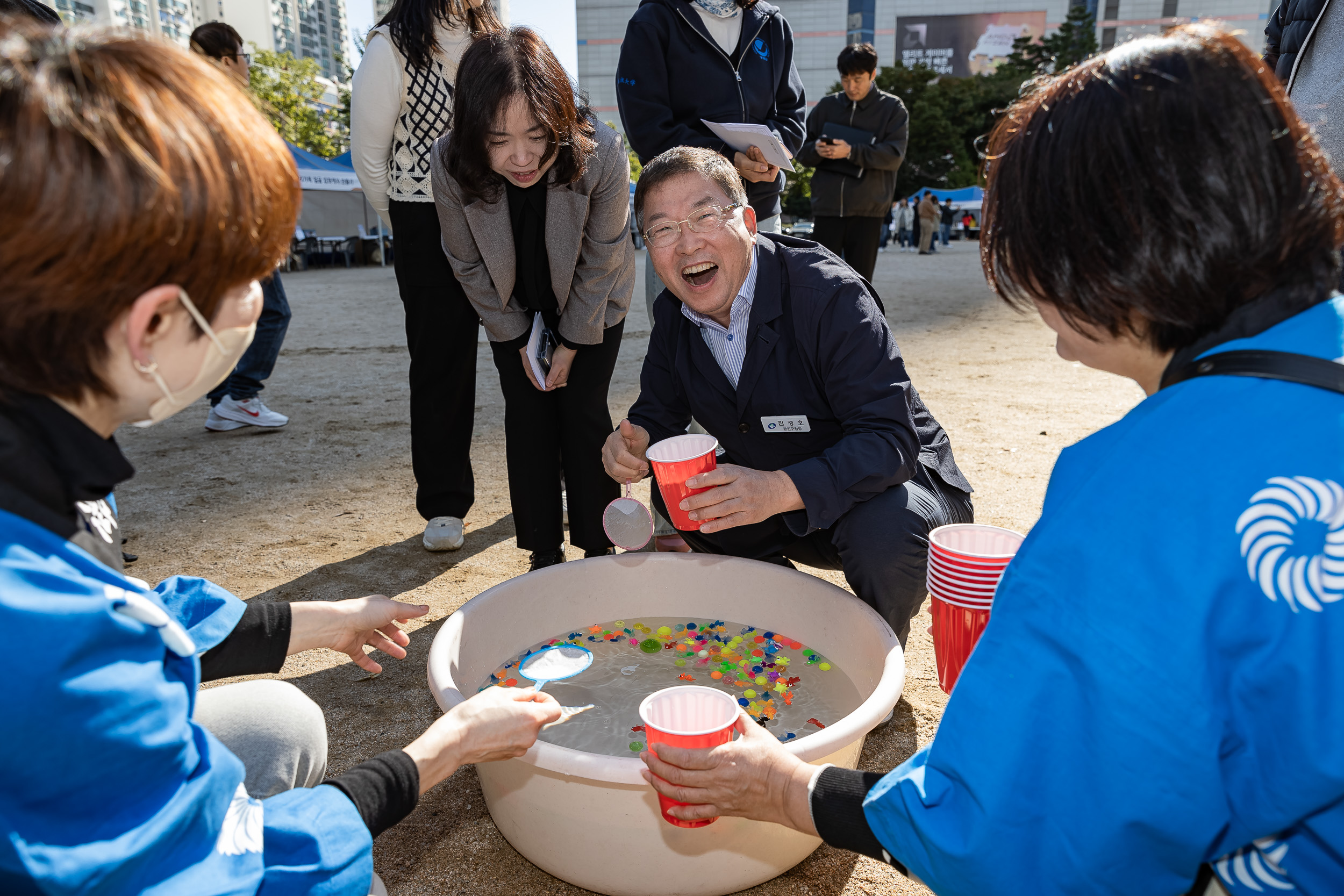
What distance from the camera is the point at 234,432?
445cm

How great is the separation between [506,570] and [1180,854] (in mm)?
2285

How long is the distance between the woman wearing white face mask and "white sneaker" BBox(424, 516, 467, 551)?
6.57 ft

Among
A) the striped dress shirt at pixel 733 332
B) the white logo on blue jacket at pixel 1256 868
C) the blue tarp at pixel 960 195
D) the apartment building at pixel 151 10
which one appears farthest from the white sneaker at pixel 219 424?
the apartment building at pixel 151 10

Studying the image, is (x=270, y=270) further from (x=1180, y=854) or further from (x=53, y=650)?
(x=1180, y=854)

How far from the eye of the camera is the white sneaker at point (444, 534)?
9.69ft

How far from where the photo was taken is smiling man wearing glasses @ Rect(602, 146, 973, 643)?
6.14 feet

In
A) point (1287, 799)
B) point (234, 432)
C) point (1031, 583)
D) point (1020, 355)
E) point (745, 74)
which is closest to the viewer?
point (1287, 799)

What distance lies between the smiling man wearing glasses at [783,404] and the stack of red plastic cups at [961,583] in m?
0.35

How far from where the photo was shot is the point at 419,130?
273 cm

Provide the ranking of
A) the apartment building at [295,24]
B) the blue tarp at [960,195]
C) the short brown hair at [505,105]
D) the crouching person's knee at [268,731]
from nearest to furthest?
the crouching person's knee at [268,731]
the short brown hair at [505,105]
the blue tarp at [960,195]
the apartment building at [295,24]

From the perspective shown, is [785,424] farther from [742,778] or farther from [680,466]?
[742,778]

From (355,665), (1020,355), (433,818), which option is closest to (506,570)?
(355,665)

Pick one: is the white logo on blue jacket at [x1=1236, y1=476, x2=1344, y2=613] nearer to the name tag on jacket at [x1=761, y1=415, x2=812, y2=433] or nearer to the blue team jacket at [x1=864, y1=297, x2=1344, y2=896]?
the blue team jacket at [x1=864, y1=297, x2=1344, y2=896]

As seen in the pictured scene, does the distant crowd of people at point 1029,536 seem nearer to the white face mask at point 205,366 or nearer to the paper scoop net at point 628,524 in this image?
the white face mask at point 205,366
